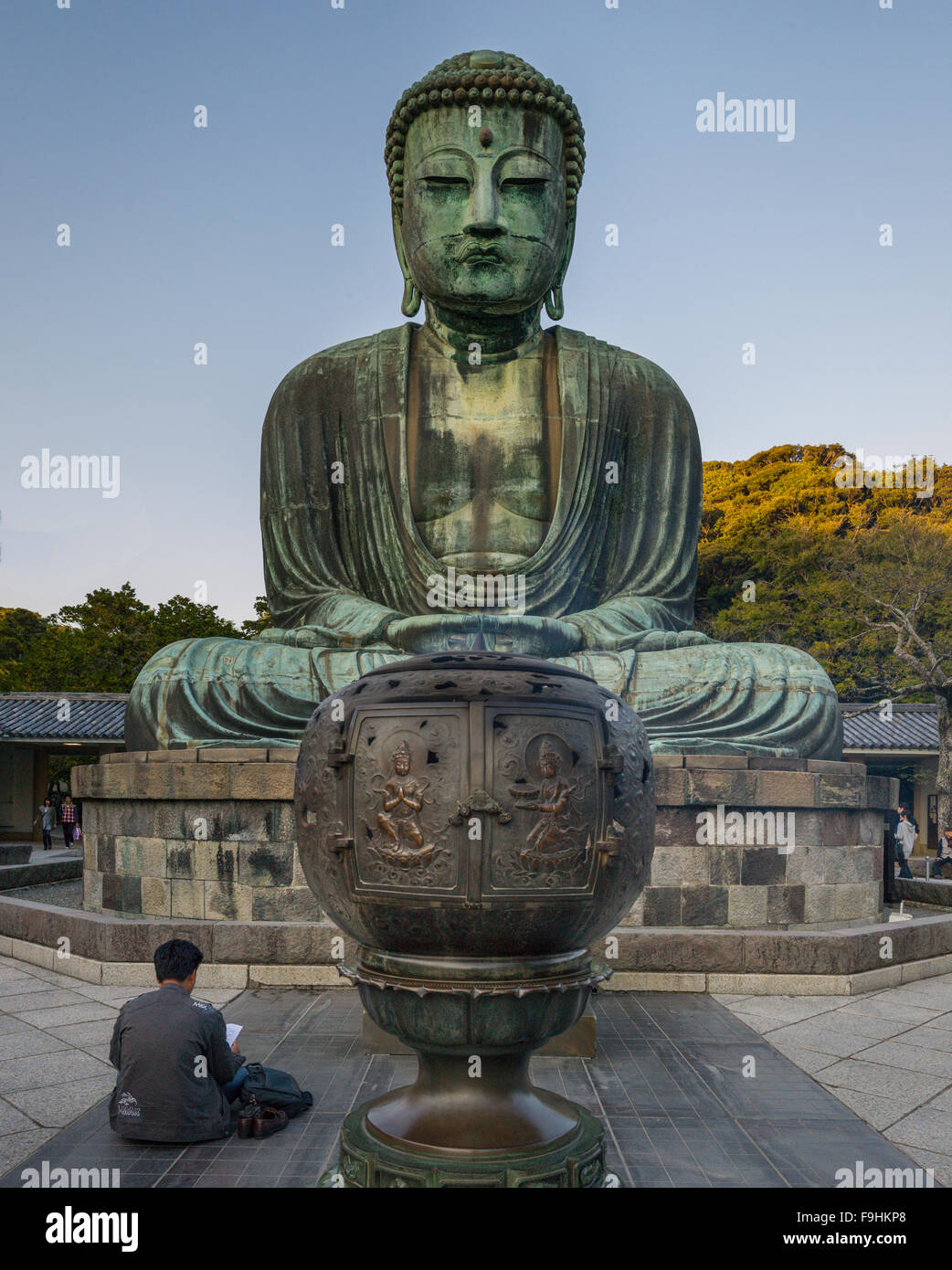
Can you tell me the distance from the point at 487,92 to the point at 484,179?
2.47 ft

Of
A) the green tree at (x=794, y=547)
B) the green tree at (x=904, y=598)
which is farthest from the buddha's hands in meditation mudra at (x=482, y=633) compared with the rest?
the green tree at (x=794, y=547)

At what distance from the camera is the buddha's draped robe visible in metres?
7.38

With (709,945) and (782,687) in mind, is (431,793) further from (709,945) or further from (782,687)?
(782,687)

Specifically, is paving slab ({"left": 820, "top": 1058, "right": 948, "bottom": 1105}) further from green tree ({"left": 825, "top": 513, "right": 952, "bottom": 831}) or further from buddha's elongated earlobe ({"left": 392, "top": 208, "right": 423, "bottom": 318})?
green tree ({"left": 825, "top": 513, "right": 952, "bottom": 831})

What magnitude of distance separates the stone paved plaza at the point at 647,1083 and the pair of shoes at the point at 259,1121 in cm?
6

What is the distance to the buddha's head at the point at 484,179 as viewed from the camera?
8391 millimetres

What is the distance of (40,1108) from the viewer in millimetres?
4098

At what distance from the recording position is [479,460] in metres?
8.84

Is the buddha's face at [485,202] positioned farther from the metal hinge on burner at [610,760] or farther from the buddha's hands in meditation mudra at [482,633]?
the metal hinge on burner at [610,760]

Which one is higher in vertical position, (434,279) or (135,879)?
(434,279)

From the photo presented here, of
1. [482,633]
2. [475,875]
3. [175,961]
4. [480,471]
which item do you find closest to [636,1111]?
[475,875]

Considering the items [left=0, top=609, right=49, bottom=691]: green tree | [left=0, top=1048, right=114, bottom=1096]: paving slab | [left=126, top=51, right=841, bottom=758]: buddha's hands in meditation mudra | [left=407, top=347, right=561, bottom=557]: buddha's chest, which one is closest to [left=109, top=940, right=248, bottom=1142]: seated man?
[left=0, top=1048, right=114, bottom=1096]: paving slab

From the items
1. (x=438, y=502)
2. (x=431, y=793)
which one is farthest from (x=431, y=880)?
(x=438, y=502)
